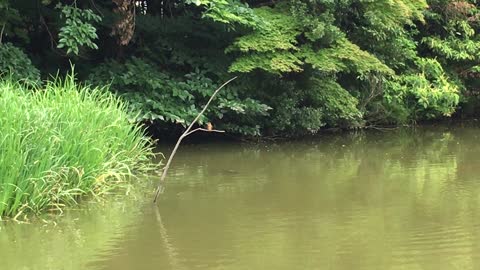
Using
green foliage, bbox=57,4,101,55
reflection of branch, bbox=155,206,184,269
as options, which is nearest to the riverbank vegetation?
green foliage, bbox=57,4,101,55

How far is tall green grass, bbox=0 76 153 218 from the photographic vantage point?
514cm

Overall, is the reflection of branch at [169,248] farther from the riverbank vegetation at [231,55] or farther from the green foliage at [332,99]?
the green foliage at [332,99]

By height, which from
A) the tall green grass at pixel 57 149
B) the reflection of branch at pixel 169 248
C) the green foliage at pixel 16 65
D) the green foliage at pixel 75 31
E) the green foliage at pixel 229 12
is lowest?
the reflection of branch at pixel 169 248

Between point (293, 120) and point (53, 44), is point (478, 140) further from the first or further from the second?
point (53, 44)

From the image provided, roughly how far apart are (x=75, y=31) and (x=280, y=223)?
4.17 meters

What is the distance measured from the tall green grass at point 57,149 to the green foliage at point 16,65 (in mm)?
1407

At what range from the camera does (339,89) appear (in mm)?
9867

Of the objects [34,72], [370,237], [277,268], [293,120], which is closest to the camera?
[277,268]

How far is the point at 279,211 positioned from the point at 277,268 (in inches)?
58.0

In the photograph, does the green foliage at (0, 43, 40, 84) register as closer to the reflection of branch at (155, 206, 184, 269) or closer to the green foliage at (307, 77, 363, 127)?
the reflection of branch at (155, 206, 184, 269)

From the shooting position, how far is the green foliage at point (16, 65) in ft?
25.7

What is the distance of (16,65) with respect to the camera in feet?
26.1

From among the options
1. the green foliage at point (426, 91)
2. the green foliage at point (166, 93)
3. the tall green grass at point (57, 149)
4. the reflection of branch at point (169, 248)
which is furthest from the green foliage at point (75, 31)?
the green foliage at point (426, 91)

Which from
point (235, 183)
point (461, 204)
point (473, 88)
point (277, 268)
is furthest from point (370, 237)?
point (473, 88)
